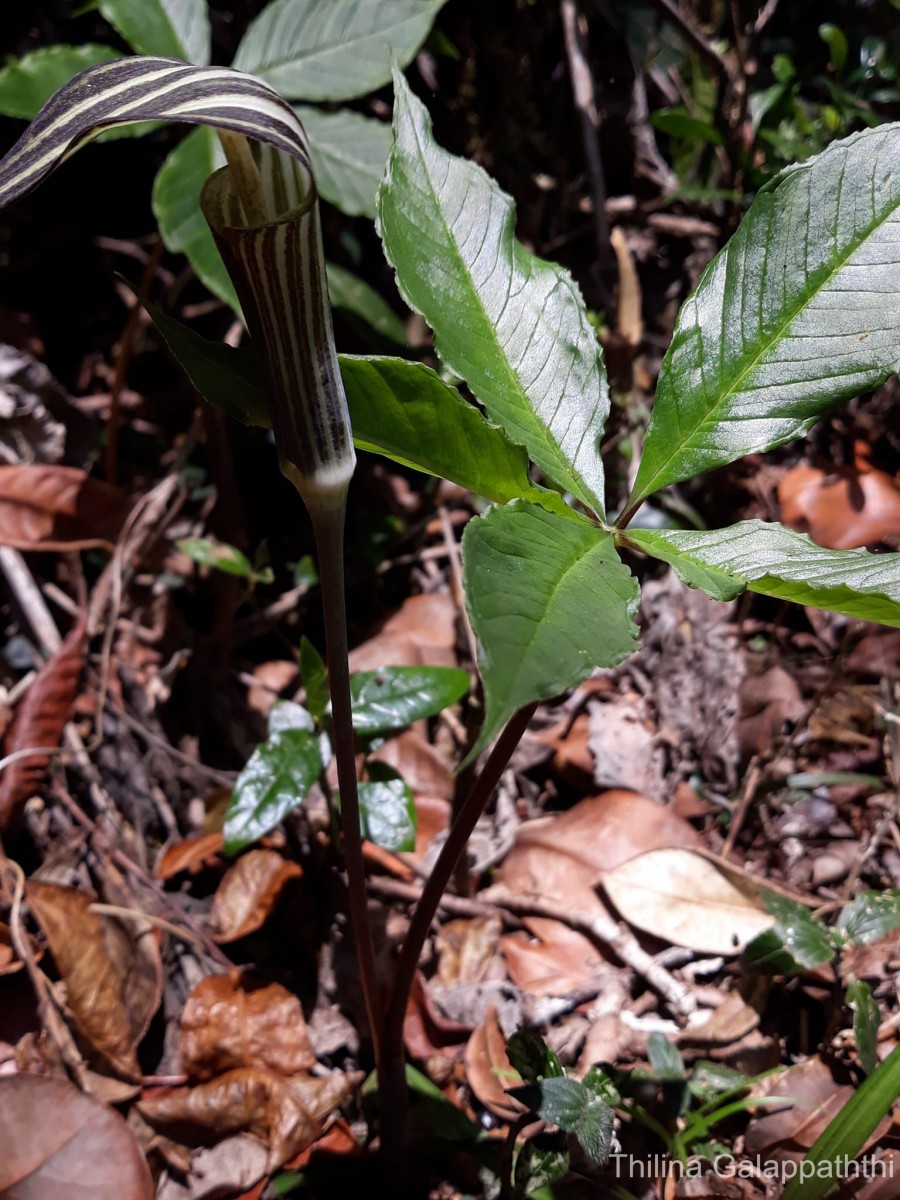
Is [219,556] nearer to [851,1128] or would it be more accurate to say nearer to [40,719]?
[40,719]

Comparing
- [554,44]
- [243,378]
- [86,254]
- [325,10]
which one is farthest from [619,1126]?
[554,44]

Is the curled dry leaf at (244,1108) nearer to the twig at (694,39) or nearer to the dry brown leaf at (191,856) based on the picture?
the dry brown leaf at (191,856)

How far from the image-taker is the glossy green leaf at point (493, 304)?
2.95 ft

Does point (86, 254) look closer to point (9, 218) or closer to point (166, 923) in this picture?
point (9, 218)

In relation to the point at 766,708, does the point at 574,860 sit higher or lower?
lower

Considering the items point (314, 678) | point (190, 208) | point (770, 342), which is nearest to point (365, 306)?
point (190, 208)

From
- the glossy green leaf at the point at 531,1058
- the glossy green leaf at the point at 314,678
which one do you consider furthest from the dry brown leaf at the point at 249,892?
the glossy green leaf at the point at 531,1058

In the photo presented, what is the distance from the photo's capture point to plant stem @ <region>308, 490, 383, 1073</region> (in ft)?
2.64

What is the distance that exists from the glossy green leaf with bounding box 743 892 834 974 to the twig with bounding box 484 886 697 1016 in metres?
0.16

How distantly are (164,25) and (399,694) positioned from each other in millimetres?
1450

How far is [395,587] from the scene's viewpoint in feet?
7.77

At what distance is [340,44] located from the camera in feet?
6.09

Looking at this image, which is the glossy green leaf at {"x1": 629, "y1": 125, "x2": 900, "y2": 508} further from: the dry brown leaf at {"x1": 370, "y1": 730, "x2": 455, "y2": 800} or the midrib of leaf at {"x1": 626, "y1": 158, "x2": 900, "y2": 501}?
the dry brown leaf at {"x1": 370, "y1": 730, "x2": 455, "y2": 800}

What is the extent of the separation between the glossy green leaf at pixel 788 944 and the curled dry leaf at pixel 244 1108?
738mm
